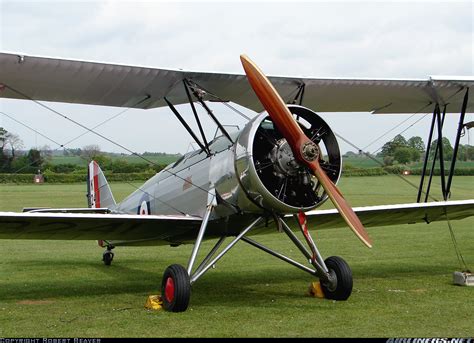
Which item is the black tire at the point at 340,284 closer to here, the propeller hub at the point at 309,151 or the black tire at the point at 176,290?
Result: the propeller hub at the point at 309,151

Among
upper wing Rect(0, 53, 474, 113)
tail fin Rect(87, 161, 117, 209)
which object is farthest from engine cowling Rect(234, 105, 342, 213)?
tail fin Rect(87, 161, 117, 209)

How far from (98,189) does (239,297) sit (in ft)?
18.7

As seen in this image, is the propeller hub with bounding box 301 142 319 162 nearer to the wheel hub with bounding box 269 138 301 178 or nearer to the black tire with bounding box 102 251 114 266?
the wheel hub with bounding box 269 138 301 178

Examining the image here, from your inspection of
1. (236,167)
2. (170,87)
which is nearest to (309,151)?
(236,167)

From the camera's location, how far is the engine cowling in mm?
6723

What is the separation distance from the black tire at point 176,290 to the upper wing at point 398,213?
7.28 feet

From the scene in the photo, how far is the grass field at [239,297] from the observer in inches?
232

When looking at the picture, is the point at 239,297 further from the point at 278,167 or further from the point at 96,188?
the point at 96,188

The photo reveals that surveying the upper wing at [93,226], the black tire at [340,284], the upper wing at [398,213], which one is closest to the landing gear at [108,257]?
the upper wing at [93,226]

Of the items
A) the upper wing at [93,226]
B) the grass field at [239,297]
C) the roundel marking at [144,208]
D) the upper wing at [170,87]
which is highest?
the upper wing at [170,87]

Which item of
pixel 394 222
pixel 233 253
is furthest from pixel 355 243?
pixel 394 222

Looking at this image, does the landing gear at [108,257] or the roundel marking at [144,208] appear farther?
the landing gear at [108,257]

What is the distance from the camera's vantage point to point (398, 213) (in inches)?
355

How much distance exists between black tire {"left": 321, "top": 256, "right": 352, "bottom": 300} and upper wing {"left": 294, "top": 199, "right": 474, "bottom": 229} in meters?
0.97
